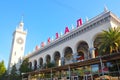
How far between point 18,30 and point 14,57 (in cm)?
991

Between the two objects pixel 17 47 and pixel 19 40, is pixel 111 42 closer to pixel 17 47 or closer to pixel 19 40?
pixel 17 47

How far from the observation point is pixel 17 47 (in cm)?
5022

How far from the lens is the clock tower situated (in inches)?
1902

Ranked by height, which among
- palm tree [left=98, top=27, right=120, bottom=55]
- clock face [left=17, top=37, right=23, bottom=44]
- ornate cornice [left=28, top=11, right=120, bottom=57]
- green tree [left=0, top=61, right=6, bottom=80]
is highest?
clock face [left=17, top=37, right=23, bottom=44]

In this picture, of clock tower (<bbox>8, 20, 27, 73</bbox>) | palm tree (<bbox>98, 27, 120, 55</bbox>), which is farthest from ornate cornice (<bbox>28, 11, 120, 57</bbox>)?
clock tower (<bbox>8, 20, 27, 73</bbox>)

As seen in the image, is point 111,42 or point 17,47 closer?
point 111,42

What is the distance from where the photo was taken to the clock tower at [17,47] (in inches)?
1902

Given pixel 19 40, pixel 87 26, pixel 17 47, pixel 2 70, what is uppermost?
pixel 19 40

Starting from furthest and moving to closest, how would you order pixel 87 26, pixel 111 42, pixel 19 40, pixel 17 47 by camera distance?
pixel 19 40 → pixel 17 47 → pixel 87 26 → pixel 111 42

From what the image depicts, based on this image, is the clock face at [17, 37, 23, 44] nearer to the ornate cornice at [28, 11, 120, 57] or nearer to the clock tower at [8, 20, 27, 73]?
the clock tower at [8, 20, 27, 73]

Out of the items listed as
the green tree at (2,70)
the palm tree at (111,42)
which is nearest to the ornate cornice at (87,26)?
the palm tree at (111,42)

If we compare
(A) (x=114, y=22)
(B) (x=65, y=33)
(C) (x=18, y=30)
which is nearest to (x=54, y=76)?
(B) (x=65, y=33)

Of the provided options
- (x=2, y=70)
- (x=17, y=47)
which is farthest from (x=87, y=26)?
(x=17, y=47)

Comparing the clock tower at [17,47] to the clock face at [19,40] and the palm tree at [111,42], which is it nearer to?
the clock face at [19,40]
